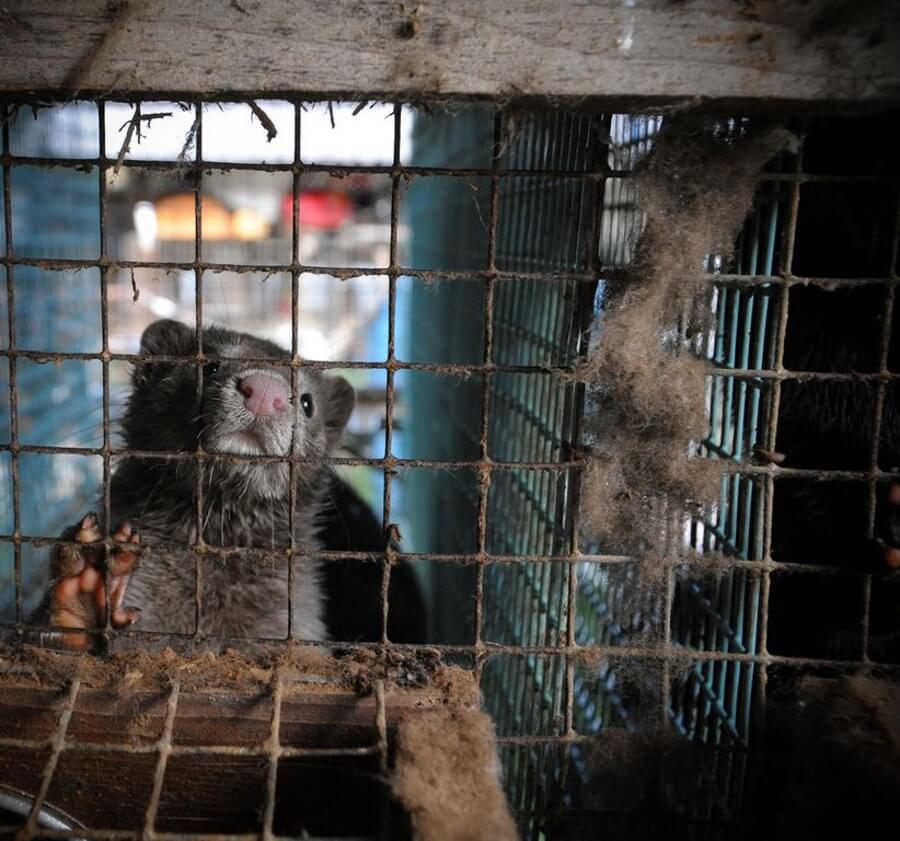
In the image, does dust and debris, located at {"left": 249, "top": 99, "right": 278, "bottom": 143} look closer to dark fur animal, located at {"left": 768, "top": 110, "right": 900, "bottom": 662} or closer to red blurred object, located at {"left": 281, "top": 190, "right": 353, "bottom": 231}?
dark fur animal, located at {"left": 768, "top": 110, "right": 900, "bottom": 662}

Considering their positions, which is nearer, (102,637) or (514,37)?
(514,37)

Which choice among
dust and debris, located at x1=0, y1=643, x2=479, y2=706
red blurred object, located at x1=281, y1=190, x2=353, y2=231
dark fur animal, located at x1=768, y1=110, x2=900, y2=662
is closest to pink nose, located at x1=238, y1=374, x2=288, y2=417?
dust and debris, located at x1=0, y1=643, x2=479, y2=706

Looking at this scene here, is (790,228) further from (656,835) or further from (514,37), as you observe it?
(656,835)

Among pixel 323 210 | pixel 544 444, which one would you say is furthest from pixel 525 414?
pixel 323 210

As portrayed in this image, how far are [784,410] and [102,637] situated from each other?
1.42 m

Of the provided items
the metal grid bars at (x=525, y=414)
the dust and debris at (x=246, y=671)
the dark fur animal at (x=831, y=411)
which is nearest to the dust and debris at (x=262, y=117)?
the metal grid bars at (x=525, y=414)

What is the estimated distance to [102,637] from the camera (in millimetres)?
1555

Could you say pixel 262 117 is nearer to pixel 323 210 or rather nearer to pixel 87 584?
pixel 87 584

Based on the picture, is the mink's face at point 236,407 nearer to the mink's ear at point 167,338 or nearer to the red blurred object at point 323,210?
the mink's ear at point 167,338

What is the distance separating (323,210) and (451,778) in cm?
1184

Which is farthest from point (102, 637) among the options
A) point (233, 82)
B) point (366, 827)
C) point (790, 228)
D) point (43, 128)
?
point (43, 128)

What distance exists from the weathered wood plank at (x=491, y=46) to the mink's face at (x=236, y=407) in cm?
49

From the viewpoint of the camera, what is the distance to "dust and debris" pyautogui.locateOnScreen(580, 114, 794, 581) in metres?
1.38

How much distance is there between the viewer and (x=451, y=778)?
1.24m
